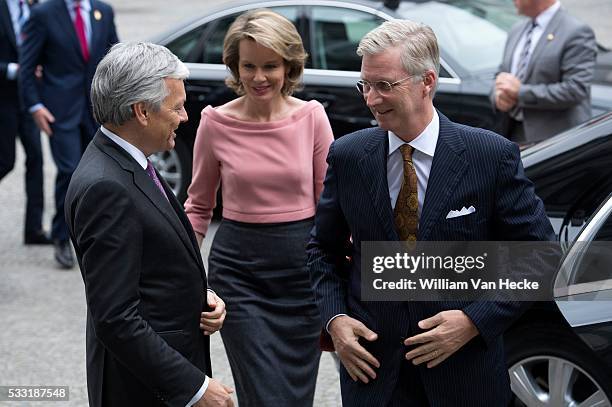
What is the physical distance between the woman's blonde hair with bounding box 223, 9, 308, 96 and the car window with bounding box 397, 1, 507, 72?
13.1ft

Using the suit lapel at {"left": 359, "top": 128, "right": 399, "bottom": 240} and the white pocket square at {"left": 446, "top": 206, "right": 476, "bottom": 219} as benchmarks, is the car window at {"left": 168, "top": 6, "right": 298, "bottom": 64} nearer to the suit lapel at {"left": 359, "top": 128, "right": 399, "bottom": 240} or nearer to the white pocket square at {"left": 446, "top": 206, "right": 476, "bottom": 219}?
the suit lapel at {"left": 359, "top": 128, "right": 399, "bottom": 240}

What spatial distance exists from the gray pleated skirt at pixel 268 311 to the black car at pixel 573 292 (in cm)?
88

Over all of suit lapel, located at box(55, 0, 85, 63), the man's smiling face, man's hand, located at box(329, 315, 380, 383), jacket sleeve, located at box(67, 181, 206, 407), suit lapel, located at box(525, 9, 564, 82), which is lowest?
suit lapel, located at box(55, 0, 85, 63)

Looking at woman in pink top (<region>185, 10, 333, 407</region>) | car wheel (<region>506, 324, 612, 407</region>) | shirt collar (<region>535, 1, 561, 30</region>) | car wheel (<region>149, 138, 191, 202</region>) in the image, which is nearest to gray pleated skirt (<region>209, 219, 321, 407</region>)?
woman in pink top (<region>185, 10, 333, 407</region>)

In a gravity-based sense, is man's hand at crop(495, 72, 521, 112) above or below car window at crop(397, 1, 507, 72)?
above

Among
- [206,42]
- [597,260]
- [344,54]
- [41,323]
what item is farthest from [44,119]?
[597,260]

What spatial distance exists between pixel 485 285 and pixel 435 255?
0.16 metres

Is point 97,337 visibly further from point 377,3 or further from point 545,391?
point 377,3

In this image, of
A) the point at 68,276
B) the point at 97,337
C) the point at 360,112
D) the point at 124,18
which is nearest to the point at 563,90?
the point at 360,112

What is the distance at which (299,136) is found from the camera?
14.1 ft

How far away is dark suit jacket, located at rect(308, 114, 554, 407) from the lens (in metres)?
3.09

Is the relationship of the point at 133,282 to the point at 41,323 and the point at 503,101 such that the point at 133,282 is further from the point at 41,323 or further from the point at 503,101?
the point at 503,101

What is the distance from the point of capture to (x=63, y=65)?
24.2 feet

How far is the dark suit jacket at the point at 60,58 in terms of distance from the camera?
727cm
